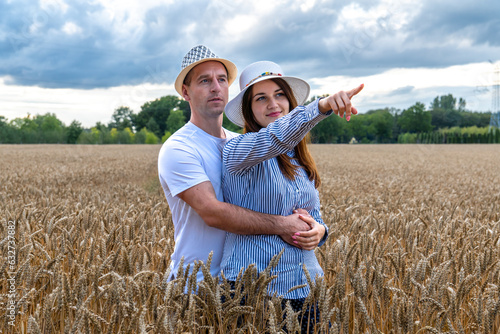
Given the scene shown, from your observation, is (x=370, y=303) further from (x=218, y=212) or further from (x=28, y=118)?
(x=28, y=118)

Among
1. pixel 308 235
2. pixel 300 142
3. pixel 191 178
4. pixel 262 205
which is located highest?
pixel 300 142

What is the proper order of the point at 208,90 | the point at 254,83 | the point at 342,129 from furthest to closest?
the point at 342,129, the point at 208,90, the point at 254,83

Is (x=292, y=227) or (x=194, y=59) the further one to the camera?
(x=194, y=59)

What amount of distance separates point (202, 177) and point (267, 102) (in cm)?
61

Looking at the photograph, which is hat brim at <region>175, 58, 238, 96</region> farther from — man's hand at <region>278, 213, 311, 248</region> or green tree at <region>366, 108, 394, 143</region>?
green tree at <region>366, 108, 394, 143</region>

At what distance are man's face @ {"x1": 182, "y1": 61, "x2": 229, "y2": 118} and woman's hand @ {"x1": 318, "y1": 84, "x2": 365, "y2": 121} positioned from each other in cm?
93

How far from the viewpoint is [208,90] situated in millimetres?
2799

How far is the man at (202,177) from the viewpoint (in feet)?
7.83

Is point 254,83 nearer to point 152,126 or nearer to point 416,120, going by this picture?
point 152,126

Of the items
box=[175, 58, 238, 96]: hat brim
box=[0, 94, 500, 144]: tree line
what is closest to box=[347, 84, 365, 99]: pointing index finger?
box=[175, 58, 238, 96]: hat brim

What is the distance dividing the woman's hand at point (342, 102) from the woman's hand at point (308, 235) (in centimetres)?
73

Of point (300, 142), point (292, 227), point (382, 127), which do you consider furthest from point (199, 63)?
point (382, 127)

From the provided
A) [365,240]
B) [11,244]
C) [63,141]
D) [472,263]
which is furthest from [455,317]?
[63,141]

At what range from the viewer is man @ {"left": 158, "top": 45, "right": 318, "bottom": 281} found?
7.83 feet
